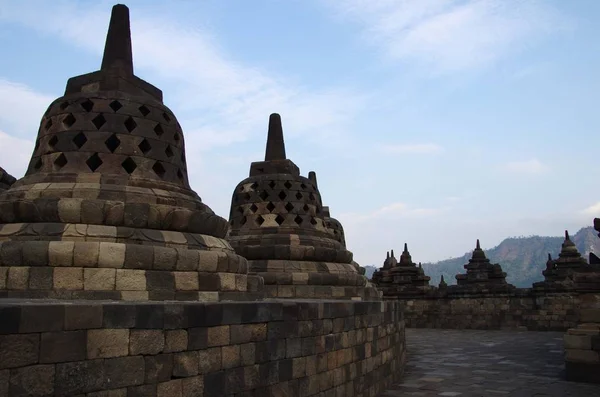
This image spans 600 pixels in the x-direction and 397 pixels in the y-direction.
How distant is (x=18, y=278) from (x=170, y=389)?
2050mm

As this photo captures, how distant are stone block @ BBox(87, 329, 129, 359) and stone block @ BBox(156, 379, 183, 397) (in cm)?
47

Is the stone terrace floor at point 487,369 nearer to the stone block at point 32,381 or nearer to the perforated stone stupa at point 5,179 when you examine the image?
the stone block at point 32,381

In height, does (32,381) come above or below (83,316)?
below

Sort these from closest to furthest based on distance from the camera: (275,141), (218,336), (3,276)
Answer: (218,336) → (3,276) → (275,141)

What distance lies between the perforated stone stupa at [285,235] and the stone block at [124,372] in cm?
599

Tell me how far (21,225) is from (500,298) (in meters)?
20.6

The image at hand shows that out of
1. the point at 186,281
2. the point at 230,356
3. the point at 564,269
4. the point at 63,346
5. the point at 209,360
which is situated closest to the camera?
the point at 63,346

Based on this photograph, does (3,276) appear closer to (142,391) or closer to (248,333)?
(142,391)

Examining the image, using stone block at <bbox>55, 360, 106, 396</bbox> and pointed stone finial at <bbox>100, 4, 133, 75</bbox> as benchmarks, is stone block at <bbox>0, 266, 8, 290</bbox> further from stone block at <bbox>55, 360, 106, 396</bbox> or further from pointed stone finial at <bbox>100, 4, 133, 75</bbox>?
pointed stone finial at <bbox>100, 4, 133, 75</bbox>

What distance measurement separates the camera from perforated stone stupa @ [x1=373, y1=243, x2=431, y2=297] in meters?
24.6

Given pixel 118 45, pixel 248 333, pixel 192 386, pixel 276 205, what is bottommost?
pixel 192 386

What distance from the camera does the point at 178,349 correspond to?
14.9ft

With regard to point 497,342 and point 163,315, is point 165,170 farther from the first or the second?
point 497,342

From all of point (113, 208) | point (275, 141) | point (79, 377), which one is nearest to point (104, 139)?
point (113, 208)
